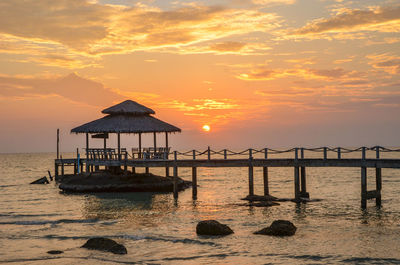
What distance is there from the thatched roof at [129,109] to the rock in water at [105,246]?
80.3 feet

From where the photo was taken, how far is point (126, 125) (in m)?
42.1

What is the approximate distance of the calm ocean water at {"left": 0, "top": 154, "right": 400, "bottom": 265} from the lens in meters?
18.3

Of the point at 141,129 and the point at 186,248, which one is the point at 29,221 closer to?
the point at 186,248

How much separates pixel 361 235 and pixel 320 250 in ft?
12.6

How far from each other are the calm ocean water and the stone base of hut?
3.02 meters

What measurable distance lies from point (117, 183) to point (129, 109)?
7.23 m

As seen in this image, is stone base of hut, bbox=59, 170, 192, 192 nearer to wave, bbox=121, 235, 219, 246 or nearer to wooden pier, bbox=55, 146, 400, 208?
wooden pier, bbox=55, 146, 400, 208

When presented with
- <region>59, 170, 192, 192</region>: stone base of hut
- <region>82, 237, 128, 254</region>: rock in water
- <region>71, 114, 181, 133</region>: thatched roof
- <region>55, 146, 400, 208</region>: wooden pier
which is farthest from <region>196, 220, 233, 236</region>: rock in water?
<region>71, 114, 181, 133</region>: thatched roof

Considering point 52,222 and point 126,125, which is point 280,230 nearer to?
point 52,222

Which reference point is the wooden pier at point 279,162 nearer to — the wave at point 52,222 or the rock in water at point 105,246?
the wave at point 52,222

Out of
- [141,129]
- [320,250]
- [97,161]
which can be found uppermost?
[141,129]

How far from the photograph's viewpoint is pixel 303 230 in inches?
914

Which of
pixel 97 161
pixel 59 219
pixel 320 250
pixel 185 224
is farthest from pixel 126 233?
pixel 97 161

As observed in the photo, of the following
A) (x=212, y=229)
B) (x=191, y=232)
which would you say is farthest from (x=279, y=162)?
(x=212, y=229)
